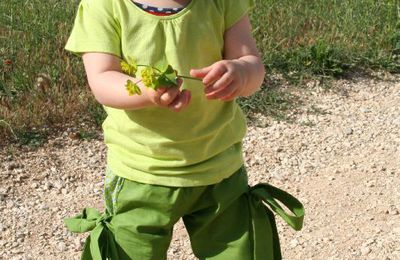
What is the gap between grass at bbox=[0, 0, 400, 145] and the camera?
12.0ft

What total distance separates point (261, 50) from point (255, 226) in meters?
2.23

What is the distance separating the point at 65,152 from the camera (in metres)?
3.51

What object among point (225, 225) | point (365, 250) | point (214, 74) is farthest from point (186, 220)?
point (365, 250)

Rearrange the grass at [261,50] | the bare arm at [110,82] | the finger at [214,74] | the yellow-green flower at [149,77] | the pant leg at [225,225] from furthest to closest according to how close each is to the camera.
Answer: the grass at [261,50] < the pant leg at [225,225] < the bare arm at [110,82] < the finger at [214,74] < the yellow-green flower at [149,77]

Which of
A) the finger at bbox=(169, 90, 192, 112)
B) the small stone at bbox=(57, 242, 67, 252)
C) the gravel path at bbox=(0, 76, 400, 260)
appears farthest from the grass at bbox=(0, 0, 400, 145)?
the finger at bbox=(169, 90, 192, 112)

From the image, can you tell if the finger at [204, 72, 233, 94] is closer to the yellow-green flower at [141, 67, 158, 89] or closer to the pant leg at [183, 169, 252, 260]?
the yellow-green flower at [141, 67, 158, 89]

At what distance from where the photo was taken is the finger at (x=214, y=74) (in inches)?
65.5

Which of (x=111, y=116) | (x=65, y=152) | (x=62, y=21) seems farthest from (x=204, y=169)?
(x=62, y=21)

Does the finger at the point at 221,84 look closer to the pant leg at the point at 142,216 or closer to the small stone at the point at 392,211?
the pant leg at the point at 142,216

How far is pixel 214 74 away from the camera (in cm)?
167

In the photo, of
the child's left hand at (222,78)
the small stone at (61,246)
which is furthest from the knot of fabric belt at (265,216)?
the small stone at (61,246)

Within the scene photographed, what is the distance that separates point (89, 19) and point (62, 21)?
2444 millimetres

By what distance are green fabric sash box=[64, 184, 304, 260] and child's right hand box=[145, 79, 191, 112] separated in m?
0.61

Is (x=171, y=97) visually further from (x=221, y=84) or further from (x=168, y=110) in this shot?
(x=168, y=110)
